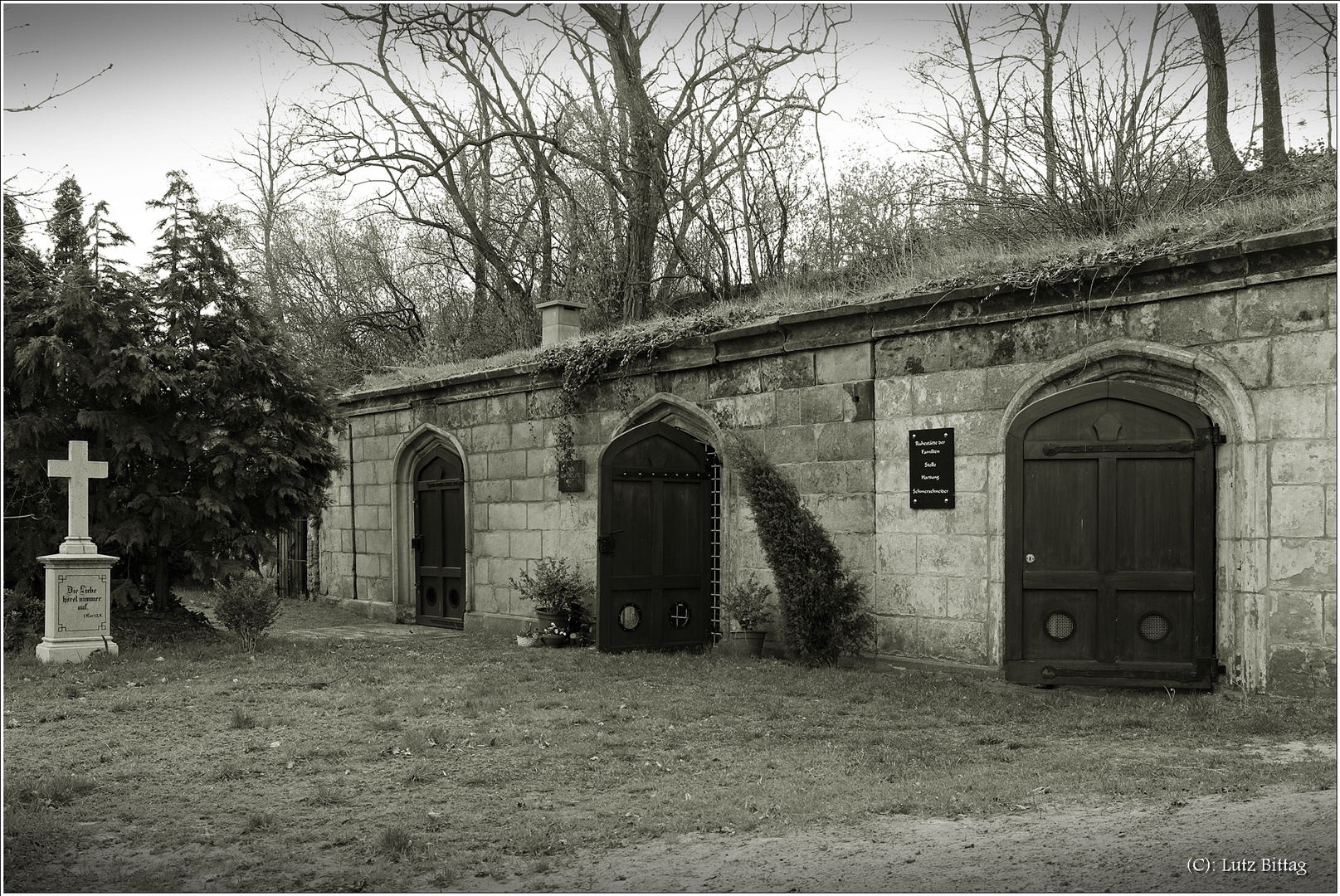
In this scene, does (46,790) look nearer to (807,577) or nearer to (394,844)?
(394,844)

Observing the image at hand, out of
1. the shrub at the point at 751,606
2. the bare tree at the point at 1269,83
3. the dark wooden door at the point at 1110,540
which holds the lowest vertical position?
the shrub at the point at 751,606

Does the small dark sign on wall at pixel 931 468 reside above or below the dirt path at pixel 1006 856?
above

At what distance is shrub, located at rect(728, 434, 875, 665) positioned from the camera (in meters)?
10.2

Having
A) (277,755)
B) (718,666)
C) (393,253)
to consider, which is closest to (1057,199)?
(718,666)

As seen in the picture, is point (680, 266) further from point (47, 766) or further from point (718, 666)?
point (47, 766)

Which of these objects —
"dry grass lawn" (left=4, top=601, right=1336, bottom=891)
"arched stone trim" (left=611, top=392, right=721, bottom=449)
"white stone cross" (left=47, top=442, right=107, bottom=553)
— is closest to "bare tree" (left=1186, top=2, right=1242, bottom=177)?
"arched stone trim" (left=611, top=392, right=721, bottom=449)

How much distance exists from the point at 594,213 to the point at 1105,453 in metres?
14.2

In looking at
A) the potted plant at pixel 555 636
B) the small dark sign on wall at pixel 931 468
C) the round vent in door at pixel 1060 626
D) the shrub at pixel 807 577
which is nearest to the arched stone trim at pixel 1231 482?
the round vent in door at pixel 1060 626

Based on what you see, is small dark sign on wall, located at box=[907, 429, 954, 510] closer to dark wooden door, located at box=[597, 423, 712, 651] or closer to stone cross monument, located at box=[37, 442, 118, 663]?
dark wooden door, located at box=[597, 423, 712, 651]

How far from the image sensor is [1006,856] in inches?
182

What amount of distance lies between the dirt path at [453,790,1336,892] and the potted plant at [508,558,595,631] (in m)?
7.80

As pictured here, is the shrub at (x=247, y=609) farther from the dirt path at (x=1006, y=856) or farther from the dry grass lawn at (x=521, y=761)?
the dirt path at (x=1006, y=856)

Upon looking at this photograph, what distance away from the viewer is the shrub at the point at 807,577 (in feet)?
33.4

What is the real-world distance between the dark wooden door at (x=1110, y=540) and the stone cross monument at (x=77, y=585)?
8850 millimetres
